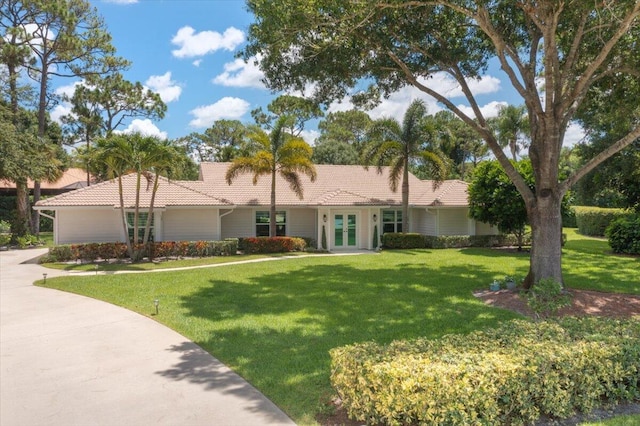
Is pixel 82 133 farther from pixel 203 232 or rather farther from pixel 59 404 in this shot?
pixel 59 404

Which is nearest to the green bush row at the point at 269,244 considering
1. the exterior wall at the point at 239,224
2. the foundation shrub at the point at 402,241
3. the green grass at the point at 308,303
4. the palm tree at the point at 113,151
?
the exterior wall at the point at 239,224

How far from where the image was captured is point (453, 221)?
2611 centimetres

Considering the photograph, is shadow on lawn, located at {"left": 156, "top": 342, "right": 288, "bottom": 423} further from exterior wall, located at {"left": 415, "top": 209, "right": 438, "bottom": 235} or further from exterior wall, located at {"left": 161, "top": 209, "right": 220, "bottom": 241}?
exterior wall, located at {"left": 415, "top": 209, "right": 438, "bottom": 235}

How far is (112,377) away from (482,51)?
1333cm

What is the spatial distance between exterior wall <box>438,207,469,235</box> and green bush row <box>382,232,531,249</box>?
1.04m

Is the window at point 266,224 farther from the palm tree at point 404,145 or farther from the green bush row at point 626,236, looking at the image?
the green bush row at point 626,236

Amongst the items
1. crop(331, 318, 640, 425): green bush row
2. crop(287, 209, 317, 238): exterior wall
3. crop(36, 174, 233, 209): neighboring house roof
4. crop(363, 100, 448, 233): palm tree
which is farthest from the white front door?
crop(331, 318, 640, 425): green bush row

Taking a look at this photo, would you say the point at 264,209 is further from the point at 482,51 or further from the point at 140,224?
the point at 482,51

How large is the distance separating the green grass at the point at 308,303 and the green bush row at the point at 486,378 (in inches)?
33.8

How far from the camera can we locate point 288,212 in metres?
25.2

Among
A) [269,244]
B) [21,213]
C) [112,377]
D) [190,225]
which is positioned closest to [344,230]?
[269,244]

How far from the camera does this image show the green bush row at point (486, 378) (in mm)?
4219

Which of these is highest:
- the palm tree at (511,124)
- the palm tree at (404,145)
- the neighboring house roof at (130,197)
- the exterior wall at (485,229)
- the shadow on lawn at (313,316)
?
the palm tree at (511,124)

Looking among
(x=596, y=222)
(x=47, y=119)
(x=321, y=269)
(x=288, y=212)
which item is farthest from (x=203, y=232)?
(x=47, y=119)
